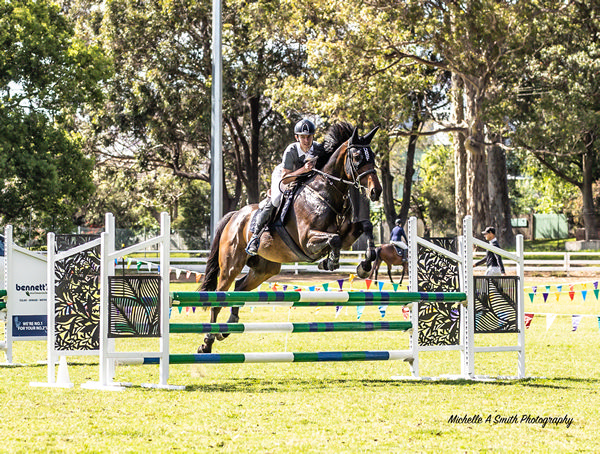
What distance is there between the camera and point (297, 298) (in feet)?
26.5

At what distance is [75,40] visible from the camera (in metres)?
32.4

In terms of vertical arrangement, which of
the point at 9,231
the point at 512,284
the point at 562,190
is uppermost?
the point at 562,190

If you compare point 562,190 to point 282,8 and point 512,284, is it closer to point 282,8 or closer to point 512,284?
point 282,8

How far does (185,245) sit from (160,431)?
44.3 m

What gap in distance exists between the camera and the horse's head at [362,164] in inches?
335

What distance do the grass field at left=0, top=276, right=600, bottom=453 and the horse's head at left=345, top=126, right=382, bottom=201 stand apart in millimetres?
1971

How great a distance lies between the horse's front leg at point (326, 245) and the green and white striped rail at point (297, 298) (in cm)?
47

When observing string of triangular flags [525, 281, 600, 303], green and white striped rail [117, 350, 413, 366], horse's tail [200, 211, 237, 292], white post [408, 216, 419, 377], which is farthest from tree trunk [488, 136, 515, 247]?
green and white striped rail [117, 350, 413, 366]

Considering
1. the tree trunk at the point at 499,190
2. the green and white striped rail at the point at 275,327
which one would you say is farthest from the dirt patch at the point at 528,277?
the green and white striped rail at the point at 275,327

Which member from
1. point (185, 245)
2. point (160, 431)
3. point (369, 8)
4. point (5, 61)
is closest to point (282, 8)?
point (369, 8)

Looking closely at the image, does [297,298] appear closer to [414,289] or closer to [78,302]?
[414,289]

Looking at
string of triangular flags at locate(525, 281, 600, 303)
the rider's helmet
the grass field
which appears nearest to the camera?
the grass field

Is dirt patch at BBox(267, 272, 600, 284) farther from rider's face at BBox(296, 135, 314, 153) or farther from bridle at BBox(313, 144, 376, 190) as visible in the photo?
bridle at BBox(313, 144, 376, 190)

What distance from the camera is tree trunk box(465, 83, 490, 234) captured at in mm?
29781
